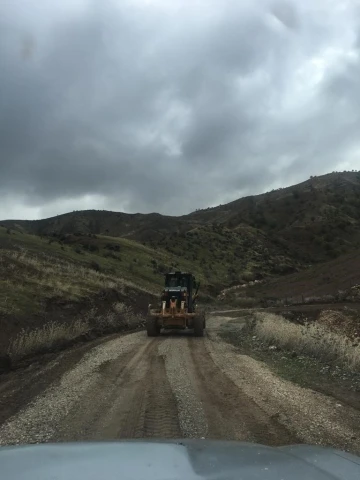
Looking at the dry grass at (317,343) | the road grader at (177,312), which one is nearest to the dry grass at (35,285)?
the road grader at (177,312)

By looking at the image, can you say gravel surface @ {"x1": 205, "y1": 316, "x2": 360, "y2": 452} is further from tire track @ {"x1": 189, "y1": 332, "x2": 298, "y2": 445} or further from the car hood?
the car hood

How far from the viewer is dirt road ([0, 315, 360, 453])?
24.0 ft

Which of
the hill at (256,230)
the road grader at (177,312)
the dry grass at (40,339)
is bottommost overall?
the dry grass at (40,339)

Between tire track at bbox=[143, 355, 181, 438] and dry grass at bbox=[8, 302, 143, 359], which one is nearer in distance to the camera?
tire track at bbox=[143, 355, 181, 438]

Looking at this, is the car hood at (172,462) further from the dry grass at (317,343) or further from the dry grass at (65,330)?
the dry grass at (65,330)

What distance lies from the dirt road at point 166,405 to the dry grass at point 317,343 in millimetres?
1938

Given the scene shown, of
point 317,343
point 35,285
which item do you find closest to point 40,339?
point 317,343

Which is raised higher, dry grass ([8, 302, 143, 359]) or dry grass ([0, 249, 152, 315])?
dry grass ([0, 249, 152, 315])

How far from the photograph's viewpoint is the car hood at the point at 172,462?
322cm

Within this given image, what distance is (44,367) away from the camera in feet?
44.5

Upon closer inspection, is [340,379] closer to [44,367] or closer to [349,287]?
[44,367]

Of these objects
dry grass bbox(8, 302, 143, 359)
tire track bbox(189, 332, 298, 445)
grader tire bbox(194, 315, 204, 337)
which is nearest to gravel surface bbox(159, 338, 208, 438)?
tire track bbox(189, 332, 298, 445)

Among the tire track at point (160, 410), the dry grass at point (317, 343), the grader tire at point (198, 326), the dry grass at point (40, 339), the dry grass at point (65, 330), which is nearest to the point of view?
the tire track at point (160, 410)

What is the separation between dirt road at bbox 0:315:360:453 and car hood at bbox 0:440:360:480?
322 centimetres
